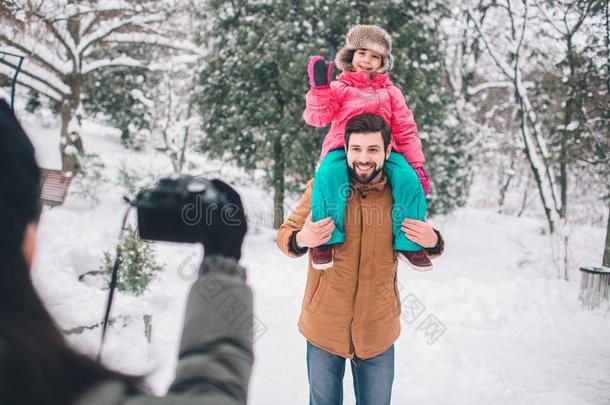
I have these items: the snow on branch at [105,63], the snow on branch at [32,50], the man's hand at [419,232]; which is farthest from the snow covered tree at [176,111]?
the man's hand at [419,232]

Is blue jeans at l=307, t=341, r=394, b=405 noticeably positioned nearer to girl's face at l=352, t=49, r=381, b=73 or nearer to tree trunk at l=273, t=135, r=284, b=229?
girl's face at l=352, t=49, r=381, b=73

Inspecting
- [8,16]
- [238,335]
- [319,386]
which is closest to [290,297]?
[319,386]

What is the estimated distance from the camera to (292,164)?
373 inches

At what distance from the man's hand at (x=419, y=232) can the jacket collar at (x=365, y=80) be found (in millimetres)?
1067

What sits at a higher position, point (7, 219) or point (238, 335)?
point (7, 219)

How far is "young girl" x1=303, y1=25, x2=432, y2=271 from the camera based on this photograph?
2.05m

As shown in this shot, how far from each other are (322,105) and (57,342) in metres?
2.07

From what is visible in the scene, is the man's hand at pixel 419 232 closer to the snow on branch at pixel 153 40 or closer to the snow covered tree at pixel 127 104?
the snow on branch at pixel 153 40

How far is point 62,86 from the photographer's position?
9.53 meters

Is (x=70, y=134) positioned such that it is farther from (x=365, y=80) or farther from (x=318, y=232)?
(x=318, y=232)

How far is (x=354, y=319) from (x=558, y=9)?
911 centimetres

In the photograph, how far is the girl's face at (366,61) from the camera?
264 centimetres

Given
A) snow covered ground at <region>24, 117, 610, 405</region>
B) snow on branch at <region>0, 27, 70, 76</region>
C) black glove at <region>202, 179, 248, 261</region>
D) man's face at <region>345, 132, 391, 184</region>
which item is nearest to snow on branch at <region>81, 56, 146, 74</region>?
snow on branch at <region>0, 27, 70, 76</region>

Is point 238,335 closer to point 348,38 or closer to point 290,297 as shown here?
point 348,38
